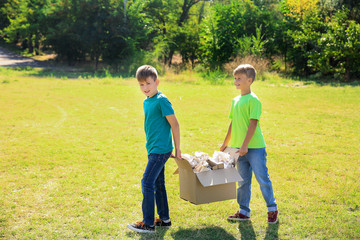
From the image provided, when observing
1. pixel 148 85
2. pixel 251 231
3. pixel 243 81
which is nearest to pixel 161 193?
pixel 251 231

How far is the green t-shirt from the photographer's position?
398 centimetres

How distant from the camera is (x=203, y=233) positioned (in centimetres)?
404

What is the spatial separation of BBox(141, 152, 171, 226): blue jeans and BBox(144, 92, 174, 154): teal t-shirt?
8cm

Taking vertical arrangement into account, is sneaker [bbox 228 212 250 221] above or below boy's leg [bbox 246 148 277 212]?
below

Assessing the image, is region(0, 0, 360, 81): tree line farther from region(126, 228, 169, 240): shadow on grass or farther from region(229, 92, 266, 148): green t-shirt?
region(126, 228, 169, 240): shadow on grass

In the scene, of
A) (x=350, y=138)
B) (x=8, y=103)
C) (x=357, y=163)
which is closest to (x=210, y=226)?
(x=357, y=163)

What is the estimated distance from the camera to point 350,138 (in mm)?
8484

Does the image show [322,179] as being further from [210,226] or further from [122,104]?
[122,104]

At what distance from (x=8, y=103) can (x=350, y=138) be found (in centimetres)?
1041

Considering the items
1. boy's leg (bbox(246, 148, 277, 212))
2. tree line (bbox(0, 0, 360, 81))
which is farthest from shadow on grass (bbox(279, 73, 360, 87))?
boy's leg (bbox(246, 148, 277, 212))

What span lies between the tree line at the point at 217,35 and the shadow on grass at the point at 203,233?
18505mm

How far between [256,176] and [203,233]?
0.81 metres

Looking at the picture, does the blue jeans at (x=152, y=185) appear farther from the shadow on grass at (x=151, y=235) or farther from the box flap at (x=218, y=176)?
the box flap at (x=218, y=176)

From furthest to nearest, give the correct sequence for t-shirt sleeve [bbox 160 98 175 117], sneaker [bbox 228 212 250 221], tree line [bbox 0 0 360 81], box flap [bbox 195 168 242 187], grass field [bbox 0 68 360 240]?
tree line [bbox 0 0 360 81]
sneaker [bbox 228 212 250 221]
grass field [bbox 0 68 360 240]
box flap [bbox 195 168 242 187]
t-shirt sleeve [bbox 160 98 175 117]
